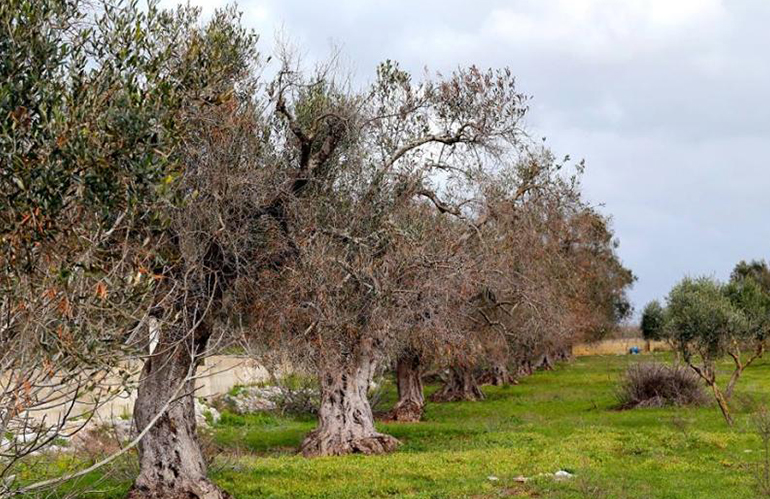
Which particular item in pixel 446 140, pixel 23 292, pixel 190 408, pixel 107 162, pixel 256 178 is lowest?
pixel 190 408

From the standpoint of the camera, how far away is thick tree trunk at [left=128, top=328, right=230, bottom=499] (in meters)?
14.6

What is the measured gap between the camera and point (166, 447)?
14836 millimetres

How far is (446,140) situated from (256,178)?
19.3 feet

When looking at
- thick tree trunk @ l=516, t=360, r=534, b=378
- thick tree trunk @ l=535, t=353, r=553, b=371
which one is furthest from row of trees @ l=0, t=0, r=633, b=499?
thick tree trunk @ l=535, t=353, r=553, b=371

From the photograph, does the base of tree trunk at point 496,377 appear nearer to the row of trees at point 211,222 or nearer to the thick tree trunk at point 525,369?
the thick tree trunk at point 525,369

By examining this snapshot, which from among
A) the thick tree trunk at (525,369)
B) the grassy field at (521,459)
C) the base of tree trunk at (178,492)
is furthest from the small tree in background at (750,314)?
the thick tree trunk at (525,369)

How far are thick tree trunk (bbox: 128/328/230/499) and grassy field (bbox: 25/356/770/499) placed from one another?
777 millimetres

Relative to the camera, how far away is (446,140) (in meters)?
18.6

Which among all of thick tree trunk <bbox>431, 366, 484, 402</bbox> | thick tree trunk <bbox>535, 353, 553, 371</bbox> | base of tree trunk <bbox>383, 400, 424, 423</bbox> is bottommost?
base of tree trunk <bbox>383, 400, 424, 423</bbox>

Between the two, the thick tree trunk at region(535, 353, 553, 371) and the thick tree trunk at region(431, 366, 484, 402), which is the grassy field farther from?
the thick tree trunk at region(535, 353, 553, 371)

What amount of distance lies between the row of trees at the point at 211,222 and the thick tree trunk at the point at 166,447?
36 mm

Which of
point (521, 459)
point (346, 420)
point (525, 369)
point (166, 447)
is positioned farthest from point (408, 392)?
point (525, 369)

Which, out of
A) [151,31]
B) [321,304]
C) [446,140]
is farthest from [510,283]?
[151,31]

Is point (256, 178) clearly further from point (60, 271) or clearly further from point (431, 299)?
point (60, 271)
